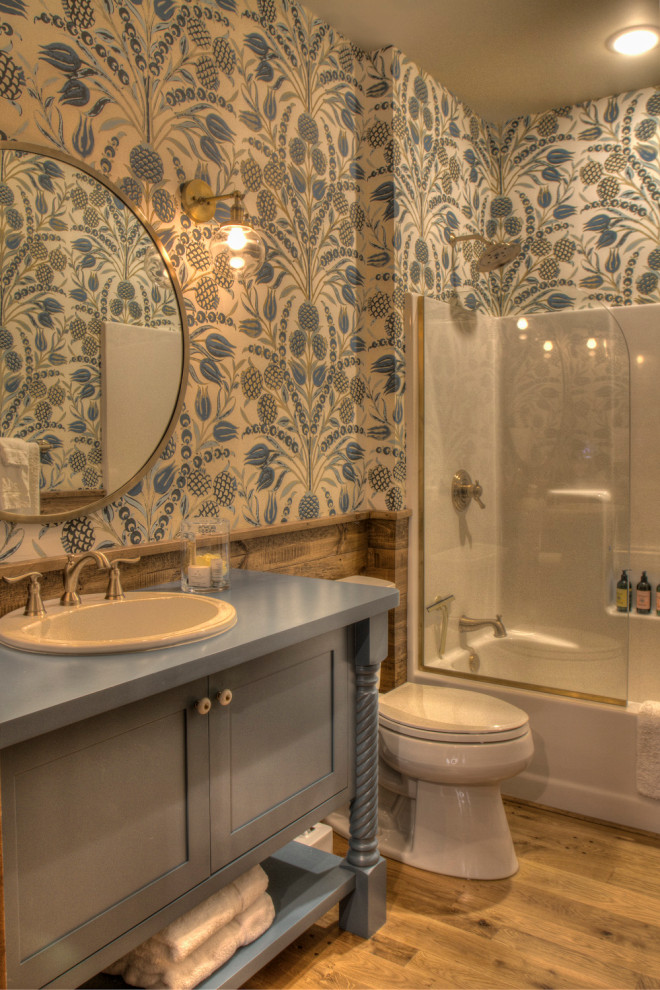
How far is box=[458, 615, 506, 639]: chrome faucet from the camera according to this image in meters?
2.71

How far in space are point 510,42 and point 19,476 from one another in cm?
230

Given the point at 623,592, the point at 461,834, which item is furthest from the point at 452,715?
the point at 623,592

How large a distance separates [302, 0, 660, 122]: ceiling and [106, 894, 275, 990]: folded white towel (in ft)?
8.47

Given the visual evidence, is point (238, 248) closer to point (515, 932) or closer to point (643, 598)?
point (515, 932)

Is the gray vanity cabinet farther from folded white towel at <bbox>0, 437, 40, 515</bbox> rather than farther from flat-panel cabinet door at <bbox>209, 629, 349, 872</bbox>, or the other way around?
folded white towel at <bbox>0, 437, 40, 515</bbox>

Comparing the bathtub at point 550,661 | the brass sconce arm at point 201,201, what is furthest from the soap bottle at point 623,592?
the brass sconce arm at point 201,201

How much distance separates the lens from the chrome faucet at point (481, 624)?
2715 mm

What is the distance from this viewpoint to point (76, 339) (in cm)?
172

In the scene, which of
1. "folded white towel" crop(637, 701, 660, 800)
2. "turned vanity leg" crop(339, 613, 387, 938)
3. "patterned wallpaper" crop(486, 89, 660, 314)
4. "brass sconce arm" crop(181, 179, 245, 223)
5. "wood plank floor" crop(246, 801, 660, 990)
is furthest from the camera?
"patterned wallpaper" crop(486, 89, 660, 314)

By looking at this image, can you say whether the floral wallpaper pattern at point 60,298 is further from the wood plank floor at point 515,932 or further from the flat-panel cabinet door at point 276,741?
the wood plank floor at point 515,932

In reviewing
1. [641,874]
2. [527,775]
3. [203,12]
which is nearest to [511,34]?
[203,12]

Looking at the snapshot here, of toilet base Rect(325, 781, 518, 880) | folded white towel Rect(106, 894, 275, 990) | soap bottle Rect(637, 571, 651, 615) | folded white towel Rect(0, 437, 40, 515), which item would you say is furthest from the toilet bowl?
folded white towel Rect(0, 437, 40, 515)

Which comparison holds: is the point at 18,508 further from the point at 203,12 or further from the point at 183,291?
the point at 203,12

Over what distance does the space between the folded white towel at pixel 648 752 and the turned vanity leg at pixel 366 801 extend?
37.0 inches
